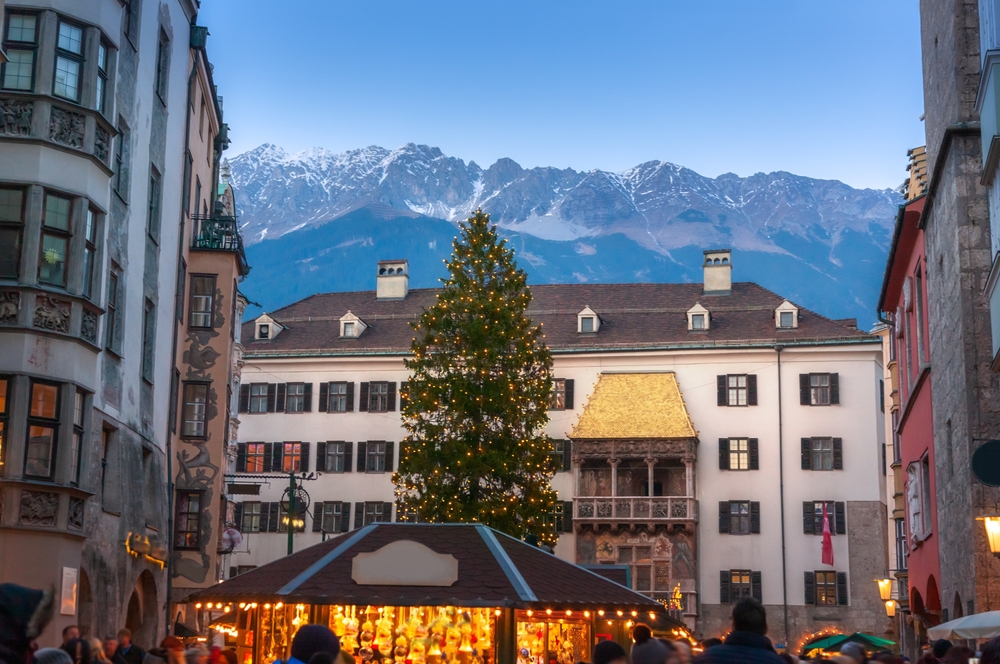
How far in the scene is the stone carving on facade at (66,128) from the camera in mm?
24234

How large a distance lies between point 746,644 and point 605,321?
58939 mm

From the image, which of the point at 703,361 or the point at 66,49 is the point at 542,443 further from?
the point at 66,49

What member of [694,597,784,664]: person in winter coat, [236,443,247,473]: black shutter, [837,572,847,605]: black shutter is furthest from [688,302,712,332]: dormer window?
[694,597,784,664]: person in winter coat

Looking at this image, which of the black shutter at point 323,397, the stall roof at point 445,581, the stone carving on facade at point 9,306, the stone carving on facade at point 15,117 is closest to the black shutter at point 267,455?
the black shutter at point 323,397

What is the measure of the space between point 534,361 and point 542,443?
333cm

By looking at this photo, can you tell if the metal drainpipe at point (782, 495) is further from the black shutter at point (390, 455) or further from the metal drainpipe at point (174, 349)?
the metal drainpipe at point (174, 349)

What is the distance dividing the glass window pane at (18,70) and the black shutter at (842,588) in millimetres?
45168

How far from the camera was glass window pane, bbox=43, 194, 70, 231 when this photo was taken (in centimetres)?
2402

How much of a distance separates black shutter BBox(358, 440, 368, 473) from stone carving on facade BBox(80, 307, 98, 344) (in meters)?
39.6

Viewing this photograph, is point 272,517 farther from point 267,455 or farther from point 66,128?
point 66,128

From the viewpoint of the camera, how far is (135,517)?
29312 mm

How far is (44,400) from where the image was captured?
23625 millimetres

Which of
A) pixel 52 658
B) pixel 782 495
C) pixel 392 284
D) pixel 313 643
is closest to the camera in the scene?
pixel 52 658

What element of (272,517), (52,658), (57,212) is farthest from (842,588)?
(52,658)
